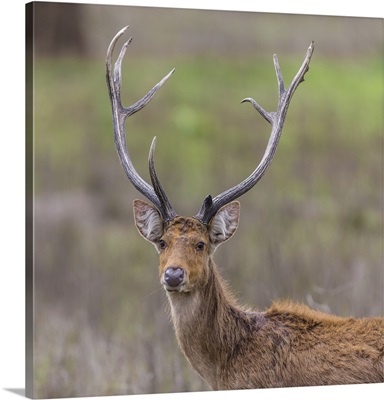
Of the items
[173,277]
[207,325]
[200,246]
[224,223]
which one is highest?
[224,223]

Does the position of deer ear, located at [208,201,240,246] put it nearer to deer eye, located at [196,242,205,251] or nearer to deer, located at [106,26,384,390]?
deer, located at [106,26,384,390]

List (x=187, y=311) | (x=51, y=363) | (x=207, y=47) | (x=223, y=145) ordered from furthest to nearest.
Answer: (x=223, y=145)
(x=207, y=47)
(x=51, y=363)
(x=187, y=311)

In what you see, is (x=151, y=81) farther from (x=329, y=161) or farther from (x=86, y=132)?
(x=329, y=161)

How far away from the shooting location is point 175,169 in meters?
14.8

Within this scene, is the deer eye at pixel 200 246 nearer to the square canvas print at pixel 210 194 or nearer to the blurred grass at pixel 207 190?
the square canvas print at pixel 210 194

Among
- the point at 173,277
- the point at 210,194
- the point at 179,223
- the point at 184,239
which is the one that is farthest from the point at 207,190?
the point at 173,277

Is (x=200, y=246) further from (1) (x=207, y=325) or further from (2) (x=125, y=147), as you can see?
(2) (x=125, y=147)

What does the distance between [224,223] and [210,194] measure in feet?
4.90

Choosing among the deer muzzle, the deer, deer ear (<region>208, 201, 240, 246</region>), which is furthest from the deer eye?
the deer muzzle

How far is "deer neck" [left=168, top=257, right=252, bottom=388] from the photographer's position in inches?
424

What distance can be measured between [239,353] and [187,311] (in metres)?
0.50

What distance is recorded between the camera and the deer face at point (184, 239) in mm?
10453

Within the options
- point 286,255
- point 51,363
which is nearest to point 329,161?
point 286,255

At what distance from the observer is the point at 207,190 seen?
14.4 meters
